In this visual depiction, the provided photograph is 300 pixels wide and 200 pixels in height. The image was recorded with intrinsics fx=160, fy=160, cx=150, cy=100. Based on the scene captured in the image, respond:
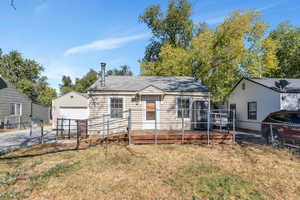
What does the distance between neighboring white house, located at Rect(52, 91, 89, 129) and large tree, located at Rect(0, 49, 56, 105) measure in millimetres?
14593

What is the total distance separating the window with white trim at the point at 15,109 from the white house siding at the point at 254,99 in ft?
65.0

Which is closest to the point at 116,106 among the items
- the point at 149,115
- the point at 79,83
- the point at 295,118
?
the point at 149,115

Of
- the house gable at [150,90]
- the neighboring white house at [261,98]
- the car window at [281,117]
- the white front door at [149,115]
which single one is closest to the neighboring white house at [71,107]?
the white front door at [149,115]

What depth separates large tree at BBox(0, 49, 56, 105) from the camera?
86.0ft

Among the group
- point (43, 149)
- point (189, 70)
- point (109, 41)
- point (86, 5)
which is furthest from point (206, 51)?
point (43, 149)

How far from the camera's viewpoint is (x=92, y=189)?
364cm

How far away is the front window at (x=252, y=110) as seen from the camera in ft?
42.4

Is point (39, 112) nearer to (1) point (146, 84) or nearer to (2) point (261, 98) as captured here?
(1) point (146, 84)

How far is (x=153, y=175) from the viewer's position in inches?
173

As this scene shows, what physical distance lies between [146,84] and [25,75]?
91.2 ft

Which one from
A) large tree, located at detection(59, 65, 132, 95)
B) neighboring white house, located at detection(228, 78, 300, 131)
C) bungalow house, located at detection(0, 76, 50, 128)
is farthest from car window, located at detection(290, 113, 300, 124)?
large tree, located at detection(59, 65, 132, 95)

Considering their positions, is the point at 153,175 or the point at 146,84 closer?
the point at 153,175

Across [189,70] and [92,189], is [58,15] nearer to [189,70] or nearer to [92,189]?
[92,189]

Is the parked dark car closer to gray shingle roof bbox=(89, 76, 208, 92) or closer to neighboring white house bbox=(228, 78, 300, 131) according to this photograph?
neighboring white house bbox=(228, 78, 300, 131)
